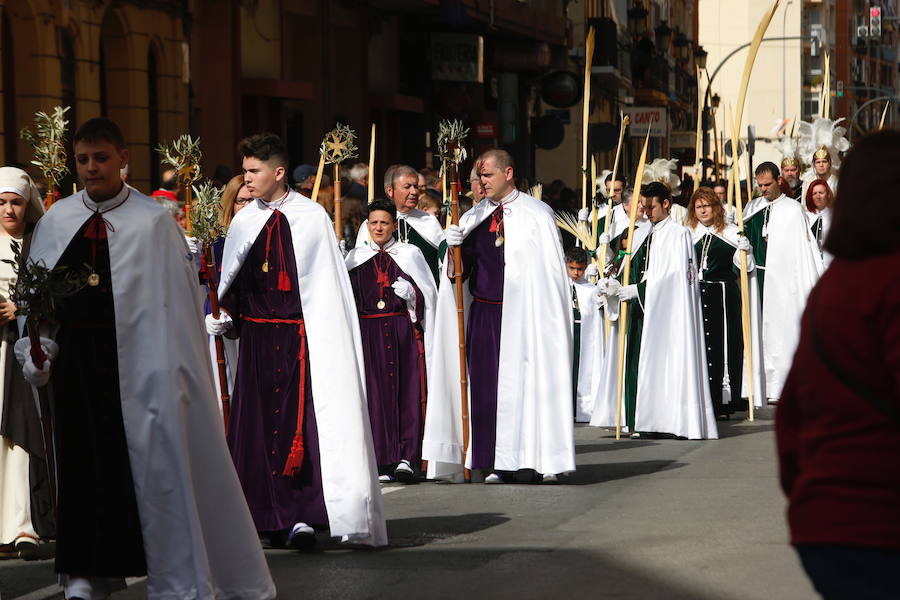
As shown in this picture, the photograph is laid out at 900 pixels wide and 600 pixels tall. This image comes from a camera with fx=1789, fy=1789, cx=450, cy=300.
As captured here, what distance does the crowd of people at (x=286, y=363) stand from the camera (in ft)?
22.2

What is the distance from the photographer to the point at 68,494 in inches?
267

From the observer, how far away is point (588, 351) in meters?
15.9

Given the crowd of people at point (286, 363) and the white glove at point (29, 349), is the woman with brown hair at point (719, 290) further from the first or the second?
the white glove at point (29, 349)

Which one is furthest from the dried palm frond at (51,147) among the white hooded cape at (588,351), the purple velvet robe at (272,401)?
the white hooded cape at (588,351)

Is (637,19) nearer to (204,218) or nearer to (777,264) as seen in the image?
(777,264)

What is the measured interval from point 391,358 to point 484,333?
2.51 feet

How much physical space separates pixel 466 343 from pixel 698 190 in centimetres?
469

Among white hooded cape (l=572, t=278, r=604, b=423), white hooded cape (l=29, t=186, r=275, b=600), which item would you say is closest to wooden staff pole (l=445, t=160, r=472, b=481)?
white hooded cape (l=29, t=186, r=275, b=600)

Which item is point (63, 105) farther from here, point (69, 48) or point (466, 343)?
point (466, 343)

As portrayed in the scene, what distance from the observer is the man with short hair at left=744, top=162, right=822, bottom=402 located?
16.2m

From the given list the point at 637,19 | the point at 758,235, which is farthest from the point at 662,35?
the point at 758,235

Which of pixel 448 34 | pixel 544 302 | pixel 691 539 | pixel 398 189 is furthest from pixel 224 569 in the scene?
pixel 448 34

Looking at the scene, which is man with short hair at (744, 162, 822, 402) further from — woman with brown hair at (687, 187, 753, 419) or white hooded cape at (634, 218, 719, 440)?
white hooded cape at (634, 218, 719, 440)

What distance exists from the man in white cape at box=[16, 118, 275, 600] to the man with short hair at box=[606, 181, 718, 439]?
272 inches
